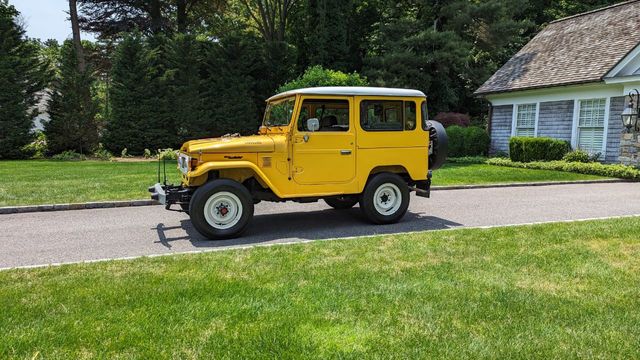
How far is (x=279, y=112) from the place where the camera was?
775 cm

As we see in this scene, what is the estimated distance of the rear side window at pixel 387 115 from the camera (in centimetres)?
759

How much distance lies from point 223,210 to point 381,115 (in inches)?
115

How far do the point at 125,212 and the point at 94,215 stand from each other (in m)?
0.53

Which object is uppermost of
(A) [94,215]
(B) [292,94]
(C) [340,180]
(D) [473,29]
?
(D) [473,29]

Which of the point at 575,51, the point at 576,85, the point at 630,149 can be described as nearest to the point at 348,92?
the point at 630,149

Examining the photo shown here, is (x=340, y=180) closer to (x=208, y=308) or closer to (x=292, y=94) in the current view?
(x=292, y=94)

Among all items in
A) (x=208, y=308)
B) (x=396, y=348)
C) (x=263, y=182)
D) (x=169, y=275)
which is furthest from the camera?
(x=263, y=182)

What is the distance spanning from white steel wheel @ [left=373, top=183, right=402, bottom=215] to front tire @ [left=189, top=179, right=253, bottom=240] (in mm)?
2191

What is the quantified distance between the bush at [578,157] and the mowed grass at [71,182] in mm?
13670

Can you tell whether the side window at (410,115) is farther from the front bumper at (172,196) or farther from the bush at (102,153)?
the bush at (102,153)

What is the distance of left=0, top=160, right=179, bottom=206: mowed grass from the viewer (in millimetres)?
9953

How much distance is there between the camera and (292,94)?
7.39 metres

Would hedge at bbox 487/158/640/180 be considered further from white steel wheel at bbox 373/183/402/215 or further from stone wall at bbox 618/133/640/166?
white steel wheel at bbox 373/183/402/215

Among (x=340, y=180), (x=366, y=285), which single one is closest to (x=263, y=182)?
(x=340, y=180)
